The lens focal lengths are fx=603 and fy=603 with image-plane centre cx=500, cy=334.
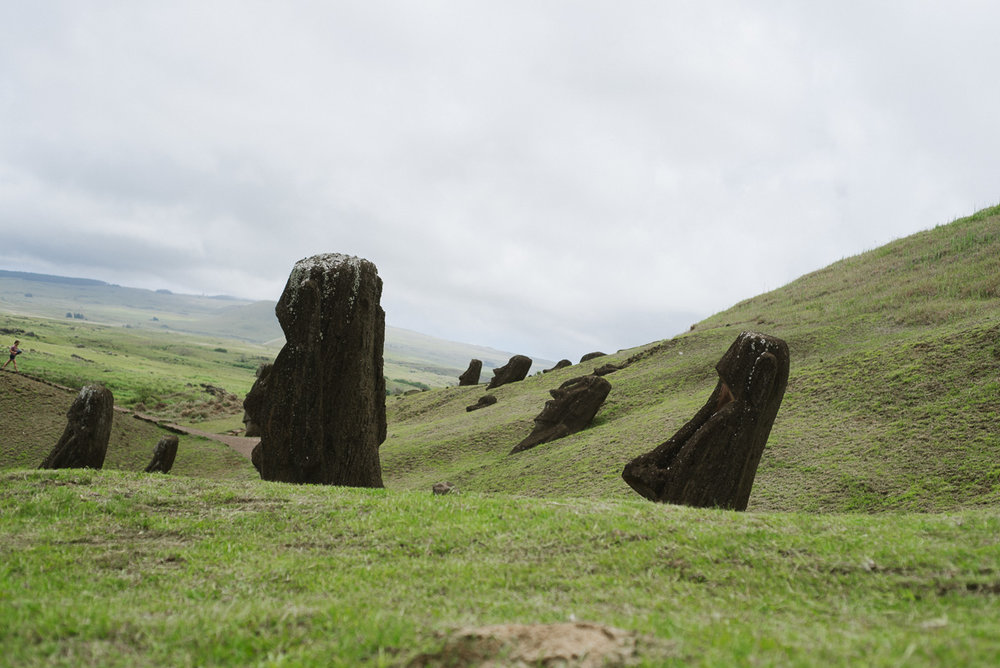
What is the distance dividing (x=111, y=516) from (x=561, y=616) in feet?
22.4

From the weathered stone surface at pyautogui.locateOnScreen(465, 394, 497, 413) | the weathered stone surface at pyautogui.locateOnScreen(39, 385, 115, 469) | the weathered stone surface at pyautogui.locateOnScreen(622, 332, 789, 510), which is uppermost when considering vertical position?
the weathered stone surface at pyautogui.locateOnScreen(622, 332, 789, 510)

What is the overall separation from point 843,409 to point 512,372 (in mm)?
24910

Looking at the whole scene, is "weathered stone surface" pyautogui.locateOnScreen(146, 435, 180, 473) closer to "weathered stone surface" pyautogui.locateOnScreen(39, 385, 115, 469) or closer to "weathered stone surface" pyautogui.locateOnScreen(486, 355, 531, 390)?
"weathered stone surface" pyautogui.locateOnScreen(39, 385, 115, 469)

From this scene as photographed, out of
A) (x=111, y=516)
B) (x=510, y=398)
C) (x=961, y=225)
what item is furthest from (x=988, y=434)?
(x=961, y=225)

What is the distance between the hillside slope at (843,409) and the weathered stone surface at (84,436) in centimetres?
854

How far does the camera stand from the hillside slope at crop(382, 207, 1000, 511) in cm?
1312

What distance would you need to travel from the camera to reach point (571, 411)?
23422 mm

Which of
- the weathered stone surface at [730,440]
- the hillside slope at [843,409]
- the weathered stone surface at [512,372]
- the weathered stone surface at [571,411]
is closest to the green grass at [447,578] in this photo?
the weathered stone surface at [730,440]

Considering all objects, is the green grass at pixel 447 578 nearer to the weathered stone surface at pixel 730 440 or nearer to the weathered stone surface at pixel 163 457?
the weathered stone surface at pixel 730 440

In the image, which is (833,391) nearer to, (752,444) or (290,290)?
(752,444)

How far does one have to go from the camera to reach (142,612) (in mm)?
5035

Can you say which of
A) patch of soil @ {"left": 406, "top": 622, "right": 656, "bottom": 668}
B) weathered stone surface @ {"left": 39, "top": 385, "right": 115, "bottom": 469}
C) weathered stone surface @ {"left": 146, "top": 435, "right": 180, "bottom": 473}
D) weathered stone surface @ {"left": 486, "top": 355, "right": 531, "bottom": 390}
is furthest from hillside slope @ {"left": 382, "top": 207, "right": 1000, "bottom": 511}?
patch of soil @ {"left": 406, "top": 622, "right": 656, "bottom": 668}

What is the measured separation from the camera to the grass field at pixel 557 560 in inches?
167

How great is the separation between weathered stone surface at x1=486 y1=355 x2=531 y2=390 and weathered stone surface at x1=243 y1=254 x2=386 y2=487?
86.7 ft
